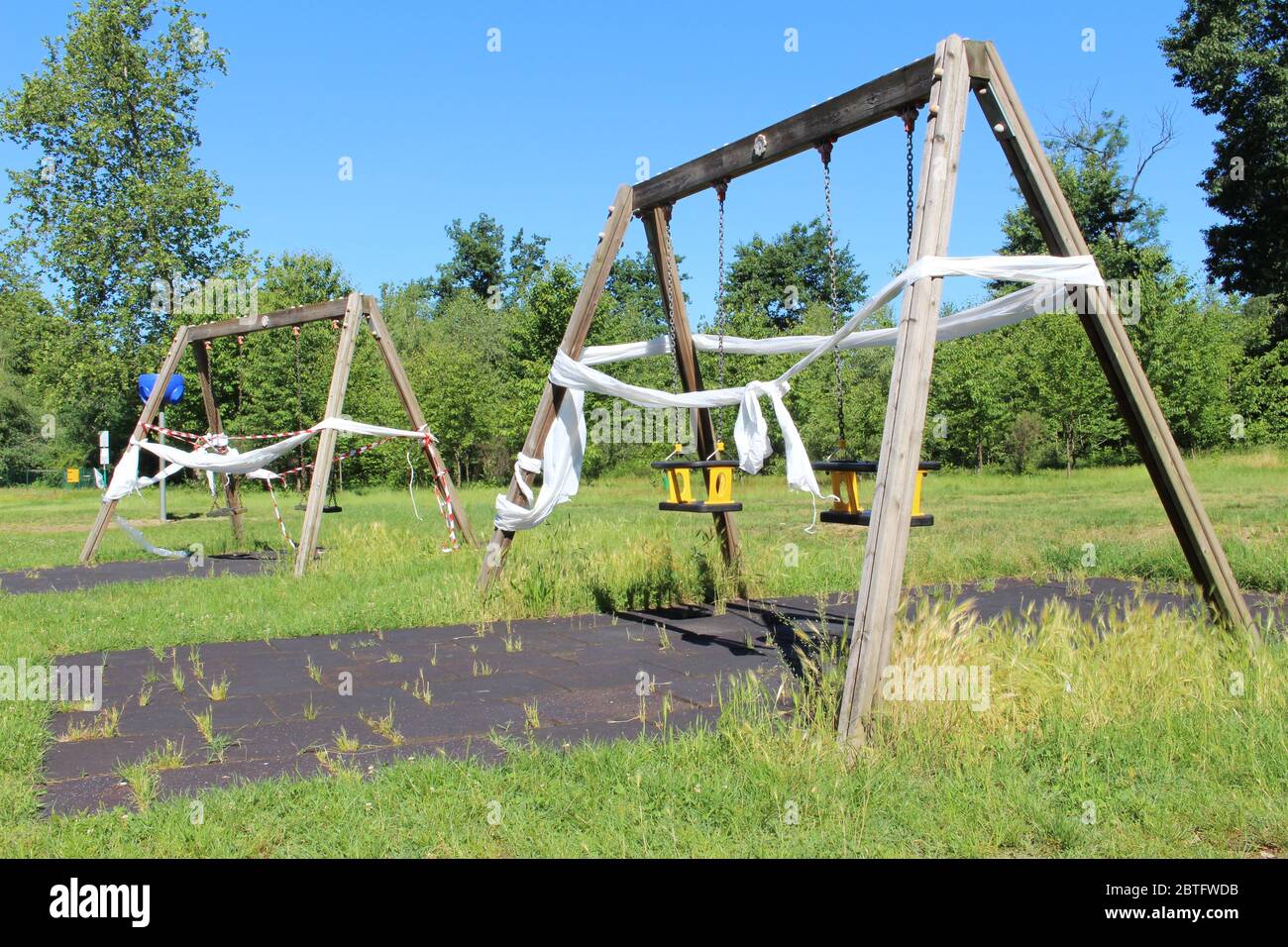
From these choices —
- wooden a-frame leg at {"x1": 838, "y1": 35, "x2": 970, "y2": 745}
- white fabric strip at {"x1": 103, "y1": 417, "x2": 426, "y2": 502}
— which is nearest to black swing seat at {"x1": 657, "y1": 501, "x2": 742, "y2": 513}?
wooden a-frame leg at {"x1": 838, "y1": 35, "x2": 970, "y2": 745}

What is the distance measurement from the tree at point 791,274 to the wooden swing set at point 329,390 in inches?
1409

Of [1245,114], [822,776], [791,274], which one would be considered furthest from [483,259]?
[822,776]

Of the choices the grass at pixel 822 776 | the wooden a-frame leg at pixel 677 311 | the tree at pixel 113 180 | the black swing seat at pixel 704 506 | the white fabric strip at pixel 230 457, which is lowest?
the grass at pixel 822 776

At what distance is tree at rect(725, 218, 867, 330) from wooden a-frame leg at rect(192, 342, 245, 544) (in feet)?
116

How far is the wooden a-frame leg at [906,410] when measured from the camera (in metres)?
4.68

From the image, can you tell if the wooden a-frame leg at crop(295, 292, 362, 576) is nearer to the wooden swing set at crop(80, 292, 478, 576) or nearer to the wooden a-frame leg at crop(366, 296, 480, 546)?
the wooden swing set at crop(80, 292, 478, 576)

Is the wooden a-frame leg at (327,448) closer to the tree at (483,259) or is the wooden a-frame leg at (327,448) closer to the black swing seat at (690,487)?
the black swing seat at (690,487)

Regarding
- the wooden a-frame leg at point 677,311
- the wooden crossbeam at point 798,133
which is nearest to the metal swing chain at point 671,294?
the wooden a-frame leg at point 677,311

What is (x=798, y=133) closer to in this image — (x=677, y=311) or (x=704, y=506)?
(x=677, y=311)

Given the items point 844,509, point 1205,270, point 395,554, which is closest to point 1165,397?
point 1205,270

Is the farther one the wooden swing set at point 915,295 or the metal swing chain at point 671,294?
the metal swing chain at point 671,294

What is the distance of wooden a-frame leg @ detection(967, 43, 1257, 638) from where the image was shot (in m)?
5.61
